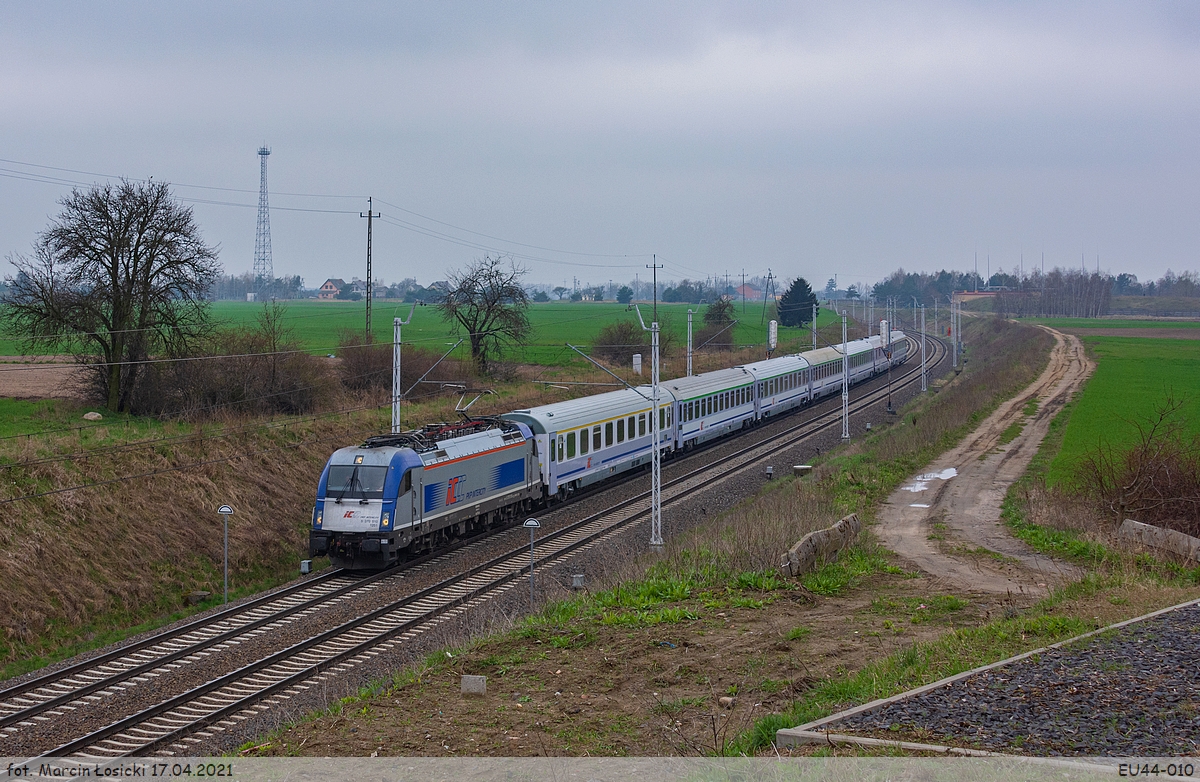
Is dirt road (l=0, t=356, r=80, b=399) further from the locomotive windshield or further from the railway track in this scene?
the railway track

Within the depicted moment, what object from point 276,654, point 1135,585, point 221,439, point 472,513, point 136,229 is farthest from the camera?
point 136,229

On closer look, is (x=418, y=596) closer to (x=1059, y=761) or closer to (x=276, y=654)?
(x=276, y=654)

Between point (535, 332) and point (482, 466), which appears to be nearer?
point (482, 466)

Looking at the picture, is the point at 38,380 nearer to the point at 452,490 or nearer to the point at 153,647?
the point at 452,490

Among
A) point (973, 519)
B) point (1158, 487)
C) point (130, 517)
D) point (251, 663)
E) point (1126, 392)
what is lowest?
point (251, 663)

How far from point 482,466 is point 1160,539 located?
16.8 m

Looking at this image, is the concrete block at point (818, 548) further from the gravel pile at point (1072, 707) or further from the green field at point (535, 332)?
the green field at point (535, 332)

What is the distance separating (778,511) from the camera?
2583 cm

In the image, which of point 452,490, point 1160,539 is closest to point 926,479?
point 1160,539

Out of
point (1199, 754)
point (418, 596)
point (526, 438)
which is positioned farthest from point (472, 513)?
point (1199, 754)

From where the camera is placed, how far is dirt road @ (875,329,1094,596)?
64.4ft

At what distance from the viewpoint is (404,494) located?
24.1 metres

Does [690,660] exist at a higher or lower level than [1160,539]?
lower

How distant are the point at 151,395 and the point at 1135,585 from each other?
108 feet
